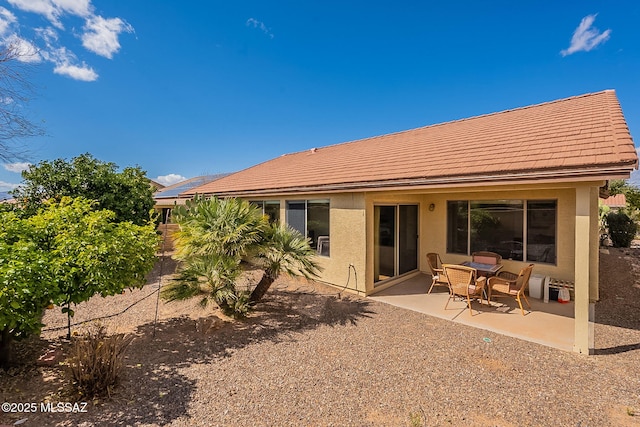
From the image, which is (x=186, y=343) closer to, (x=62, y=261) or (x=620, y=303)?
(x=62, y=261)

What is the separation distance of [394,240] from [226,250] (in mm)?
5703

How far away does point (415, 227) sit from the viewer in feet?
35.9

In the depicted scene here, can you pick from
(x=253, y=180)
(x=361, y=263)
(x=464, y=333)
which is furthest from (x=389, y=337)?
(x=253, y=180)

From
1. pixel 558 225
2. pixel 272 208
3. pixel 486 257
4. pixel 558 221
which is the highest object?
pixel 272 208

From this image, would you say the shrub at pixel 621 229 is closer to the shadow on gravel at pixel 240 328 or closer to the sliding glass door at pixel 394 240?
the sliding glass door at pixel 394 240

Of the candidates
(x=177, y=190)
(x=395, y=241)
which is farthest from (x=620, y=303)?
(x=177, y=190)

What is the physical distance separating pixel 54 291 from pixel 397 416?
4879 millimetres

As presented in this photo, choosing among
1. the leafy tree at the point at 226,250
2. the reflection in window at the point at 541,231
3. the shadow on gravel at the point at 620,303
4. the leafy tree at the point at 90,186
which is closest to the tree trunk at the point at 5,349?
the leafy tree at the point at 226,250

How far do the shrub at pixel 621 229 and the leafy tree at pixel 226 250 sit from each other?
20021 mm

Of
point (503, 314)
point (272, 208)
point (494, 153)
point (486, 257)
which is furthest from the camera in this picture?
point (272, 208)

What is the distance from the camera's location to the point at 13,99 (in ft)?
24.4

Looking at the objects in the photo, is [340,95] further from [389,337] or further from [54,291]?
[54,291]

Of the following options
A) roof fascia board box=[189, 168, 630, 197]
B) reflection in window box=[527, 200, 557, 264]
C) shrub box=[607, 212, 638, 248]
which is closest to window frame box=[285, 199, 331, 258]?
roof fascia board box=[189, 168, 630, 197]

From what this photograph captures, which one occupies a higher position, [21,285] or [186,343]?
[21,285]
